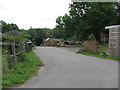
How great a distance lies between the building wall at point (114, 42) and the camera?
16.4 meters

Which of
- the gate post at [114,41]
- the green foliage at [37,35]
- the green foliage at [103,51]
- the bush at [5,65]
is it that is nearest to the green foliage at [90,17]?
the green foliage at [103,51]

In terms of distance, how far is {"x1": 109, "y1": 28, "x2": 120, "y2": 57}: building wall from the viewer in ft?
53.7

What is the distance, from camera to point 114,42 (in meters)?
16.8

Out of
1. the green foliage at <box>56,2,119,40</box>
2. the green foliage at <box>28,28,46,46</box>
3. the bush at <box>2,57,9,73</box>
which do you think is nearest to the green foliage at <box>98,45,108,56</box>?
the bush at <box>2,57,9,73</box>

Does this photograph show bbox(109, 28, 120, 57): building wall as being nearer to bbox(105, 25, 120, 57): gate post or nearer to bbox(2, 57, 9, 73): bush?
bbox(105, 25, 120, 57): gate post

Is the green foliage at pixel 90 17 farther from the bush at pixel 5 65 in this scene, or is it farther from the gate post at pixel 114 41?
the bush at pixel 5 65

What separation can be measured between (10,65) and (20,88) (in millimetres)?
3546

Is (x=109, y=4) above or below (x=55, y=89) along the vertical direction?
above

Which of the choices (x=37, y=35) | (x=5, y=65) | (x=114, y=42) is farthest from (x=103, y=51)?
(x=37, y=35)

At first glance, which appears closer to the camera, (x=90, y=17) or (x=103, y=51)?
(x=103, y=51)

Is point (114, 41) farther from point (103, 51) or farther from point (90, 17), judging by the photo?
point (90, 17)

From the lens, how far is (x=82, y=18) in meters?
45.2

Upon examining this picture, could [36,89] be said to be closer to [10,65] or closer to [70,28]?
[10,65]

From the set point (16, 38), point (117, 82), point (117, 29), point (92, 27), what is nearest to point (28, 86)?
point (117, 82)
